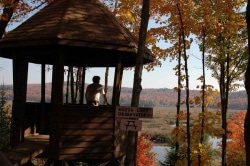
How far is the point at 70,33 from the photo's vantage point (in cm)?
749

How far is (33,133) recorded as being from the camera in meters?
9.38


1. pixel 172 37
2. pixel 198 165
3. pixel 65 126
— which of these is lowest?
pixel 198 165

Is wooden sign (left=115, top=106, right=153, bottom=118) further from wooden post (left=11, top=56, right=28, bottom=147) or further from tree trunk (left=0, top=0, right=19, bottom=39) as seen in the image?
tree trunk (left=0, top=0, right=19, bottom=39)

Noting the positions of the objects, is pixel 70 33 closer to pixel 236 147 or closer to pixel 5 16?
pixel 5 16

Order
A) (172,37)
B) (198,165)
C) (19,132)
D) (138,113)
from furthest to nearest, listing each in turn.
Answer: (172,37) < (198,165) < (19,132) < (138,113)

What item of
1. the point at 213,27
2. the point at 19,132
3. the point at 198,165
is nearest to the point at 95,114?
the point at 19,132

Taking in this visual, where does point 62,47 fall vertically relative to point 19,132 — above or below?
above

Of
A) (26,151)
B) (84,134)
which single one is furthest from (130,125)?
(26,151)

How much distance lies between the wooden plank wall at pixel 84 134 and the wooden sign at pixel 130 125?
4.90 ft

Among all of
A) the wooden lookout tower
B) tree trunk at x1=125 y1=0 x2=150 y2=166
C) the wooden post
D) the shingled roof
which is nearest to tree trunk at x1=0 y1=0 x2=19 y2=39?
the shingled roof

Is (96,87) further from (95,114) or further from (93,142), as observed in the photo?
(93,142)

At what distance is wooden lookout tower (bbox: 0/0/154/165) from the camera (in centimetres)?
749

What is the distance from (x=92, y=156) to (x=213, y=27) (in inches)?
419

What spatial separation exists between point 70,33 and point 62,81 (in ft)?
4.03
